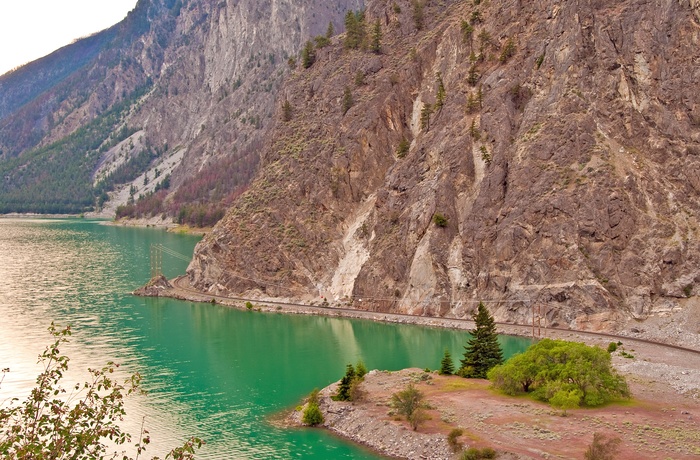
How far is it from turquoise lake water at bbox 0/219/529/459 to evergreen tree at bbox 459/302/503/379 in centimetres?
766

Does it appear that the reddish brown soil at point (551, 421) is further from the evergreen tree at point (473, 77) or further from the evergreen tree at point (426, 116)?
the evergreen tree at point (473, 77)

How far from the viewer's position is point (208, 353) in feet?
258

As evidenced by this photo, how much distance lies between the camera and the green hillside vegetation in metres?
52.8

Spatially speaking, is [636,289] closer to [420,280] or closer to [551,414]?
[420,280]

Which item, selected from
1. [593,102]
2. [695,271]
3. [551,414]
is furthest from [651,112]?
[551,414]

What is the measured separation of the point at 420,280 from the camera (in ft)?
316

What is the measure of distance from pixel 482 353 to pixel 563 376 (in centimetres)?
1088

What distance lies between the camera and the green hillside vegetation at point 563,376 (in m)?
52.8

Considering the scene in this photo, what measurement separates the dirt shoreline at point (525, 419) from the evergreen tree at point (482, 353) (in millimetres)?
1987

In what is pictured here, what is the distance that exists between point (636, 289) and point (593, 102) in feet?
84.2

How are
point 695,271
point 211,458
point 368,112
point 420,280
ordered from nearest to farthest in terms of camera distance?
point 211,458
point 695,271
point 420,280
point 368,112

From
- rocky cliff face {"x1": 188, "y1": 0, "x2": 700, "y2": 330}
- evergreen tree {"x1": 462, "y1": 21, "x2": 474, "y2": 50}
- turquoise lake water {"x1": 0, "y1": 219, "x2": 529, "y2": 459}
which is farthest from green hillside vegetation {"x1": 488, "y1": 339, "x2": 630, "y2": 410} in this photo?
evergreen tree {"x1": 462, "y1": 21, "x2": 474, "y2": 50}

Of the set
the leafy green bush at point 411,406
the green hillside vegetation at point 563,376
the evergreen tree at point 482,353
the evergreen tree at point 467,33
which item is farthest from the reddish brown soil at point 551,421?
the evergreen tree at point 467,33

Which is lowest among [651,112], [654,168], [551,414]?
[551,414]
